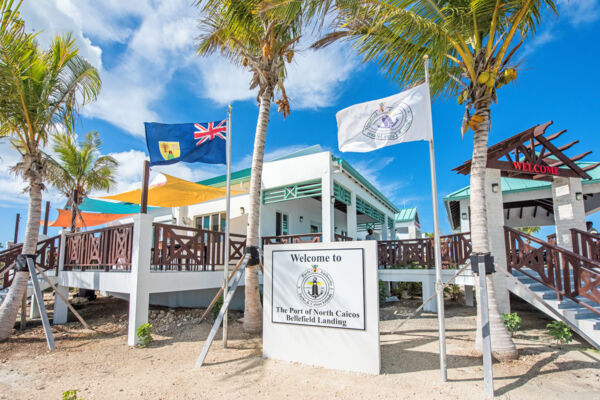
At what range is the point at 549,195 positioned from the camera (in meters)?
11.5

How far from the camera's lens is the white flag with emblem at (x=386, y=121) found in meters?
5.23

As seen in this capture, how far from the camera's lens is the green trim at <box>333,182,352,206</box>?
11080 millimetres

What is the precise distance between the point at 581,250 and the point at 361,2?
886 centimetres

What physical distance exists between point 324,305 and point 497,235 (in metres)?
4.93

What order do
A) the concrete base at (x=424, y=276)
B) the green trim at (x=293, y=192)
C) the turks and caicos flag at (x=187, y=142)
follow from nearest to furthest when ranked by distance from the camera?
the turks and caicos flag at (x=187, y=142) → the concrete base at (x=424, y=276) → the green trim at (x=293, y=192)

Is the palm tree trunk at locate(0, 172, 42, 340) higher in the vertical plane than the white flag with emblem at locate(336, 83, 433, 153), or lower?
lower

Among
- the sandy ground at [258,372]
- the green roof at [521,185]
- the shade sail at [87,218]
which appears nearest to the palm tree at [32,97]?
the sandy ground at [258,372]

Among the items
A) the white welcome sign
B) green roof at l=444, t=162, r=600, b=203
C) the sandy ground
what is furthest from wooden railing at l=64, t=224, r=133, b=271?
green roof at l=444, t=162, r=600, b=203

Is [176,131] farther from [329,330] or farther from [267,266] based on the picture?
[329,330]

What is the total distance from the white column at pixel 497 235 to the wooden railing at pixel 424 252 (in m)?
1.51

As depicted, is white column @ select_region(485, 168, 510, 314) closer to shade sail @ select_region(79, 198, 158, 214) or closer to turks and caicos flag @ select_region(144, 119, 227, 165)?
turks and caicos flag @ select_region(144, 119, 227, 165)

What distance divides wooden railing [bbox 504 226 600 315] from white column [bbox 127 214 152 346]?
8129 millimetres

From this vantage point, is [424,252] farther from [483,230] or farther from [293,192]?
[483,230]

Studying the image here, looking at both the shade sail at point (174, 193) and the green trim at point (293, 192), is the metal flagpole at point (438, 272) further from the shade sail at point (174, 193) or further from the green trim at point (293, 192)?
the shade sail at point (174, 193)
